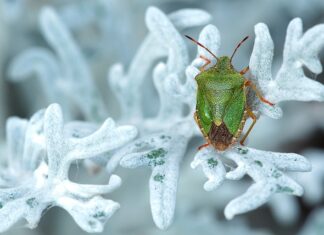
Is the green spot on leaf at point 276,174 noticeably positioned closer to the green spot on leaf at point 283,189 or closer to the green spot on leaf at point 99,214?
the green spot on leaf at point 283,189

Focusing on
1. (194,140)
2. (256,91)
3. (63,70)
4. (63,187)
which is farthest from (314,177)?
(63,187)

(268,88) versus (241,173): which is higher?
(268,88)

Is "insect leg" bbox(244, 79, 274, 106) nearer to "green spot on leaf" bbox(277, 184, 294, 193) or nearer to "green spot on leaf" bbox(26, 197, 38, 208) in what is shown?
"green spot on leaf" bbox(277, 184, 294, 193)

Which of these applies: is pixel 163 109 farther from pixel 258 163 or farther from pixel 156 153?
Result: pixel 258 163

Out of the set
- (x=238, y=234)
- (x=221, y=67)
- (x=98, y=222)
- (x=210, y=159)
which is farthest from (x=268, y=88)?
(x=238, y=234)

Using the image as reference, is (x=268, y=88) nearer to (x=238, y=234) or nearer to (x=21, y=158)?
(x=21, y=158)

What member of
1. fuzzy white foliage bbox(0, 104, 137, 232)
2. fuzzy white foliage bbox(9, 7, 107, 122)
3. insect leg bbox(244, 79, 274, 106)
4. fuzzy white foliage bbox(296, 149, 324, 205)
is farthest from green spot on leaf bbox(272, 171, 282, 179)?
fuzzy white foliage bbox(296, 149, 324, 205)
